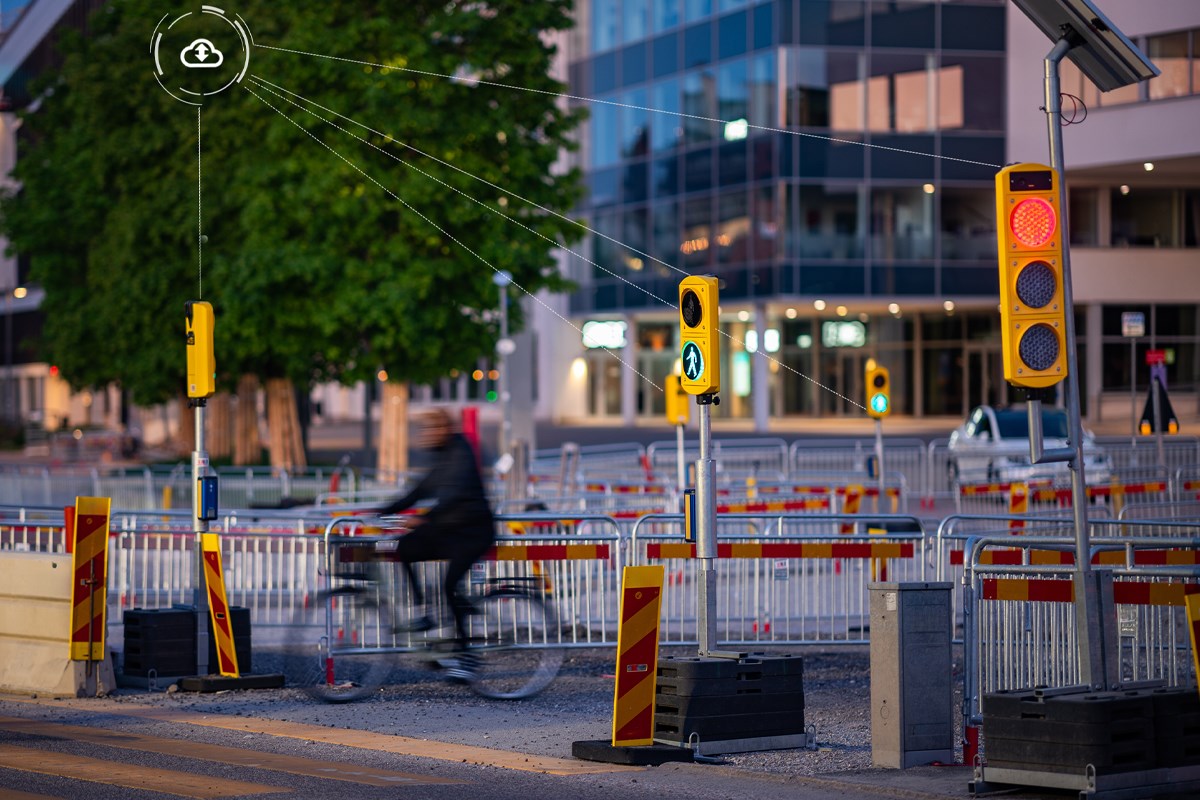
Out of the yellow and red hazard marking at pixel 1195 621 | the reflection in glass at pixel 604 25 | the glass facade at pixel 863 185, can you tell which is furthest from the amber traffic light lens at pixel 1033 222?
the reflection in glass at pixel 604 25

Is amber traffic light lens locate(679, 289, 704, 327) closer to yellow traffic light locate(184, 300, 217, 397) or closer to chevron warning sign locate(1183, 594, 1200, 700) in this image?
chevron warning sign locate(1183, 594, 1200, 700)

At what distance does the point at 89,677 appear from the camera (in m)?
13.0

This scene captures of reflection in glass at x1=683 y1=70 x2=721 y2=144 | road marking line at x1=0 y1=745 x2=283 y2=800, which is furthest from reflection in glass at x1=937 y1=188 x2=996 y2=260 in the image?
road marking line at x1=0 y1=745 x2=283 y2=800

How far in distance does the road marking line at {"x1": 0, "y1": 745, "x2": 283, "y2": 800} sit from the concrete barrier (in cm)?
277

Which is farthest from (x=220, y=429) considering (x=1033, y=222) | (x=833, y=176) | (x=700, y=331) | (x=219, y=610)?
(x=1033, y=222)

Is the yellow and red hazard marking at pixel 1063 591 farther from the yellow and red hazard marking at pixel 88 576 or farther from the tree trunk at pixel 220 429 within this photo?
the tree trunk at pixel 220 429

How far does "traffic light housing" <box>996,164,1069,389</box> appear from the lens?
8867mm

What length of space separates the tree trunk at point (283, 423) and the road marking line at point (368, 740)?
28.1m

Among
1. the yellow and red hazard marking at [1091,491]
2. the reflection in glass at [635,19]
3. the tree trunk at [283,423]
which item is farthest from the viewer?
the reflection in glass at [635,19]

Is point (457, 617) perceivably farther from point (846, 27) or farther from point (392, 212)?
point (846, 27)

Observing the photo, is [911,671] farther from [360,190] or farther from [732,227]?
[732,227]

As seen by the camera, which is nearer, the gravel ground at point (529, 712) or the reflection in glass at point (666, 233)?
the gravel ground at point (529, 712)

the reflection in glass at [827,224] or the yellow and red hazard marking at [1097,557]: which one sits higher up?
the reflection in glass at [827,224]

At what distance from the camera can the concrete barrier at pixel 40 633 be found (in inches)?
512
